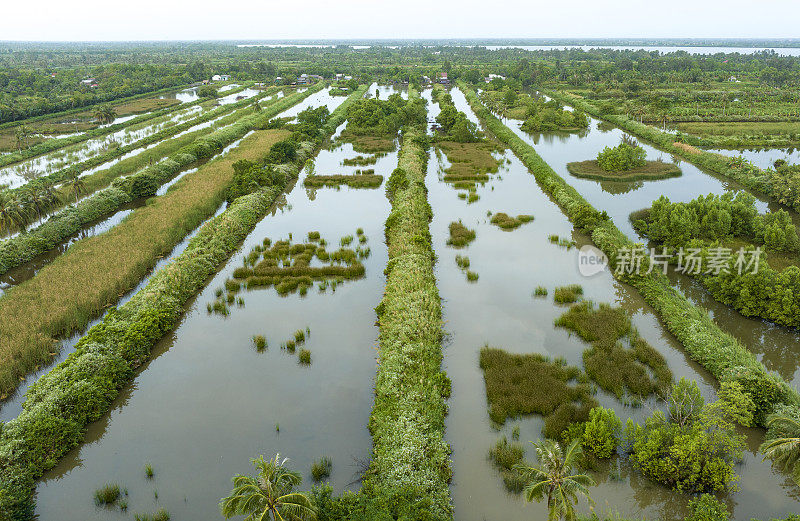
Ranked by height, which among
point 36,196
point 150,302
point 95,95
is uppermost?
point 95,95

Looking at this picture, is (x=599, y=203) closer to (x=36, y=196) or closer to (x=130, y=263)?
(x=130, y=263)

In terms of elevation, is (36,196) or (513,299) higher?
(36,196)

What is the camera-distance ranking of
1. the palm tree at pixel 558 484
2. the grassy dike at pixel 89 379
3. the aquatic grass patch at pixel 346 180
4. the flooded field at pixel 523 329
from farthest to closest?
1. the aquatic grass patch at pixel 346 180
2. the grassy dike at pixel 89 379
3. the flooded field at pixel 523 329
4. the palm tree at pixel 558 484

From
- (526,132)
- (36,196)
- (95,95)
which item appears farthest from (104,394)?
(95,95)

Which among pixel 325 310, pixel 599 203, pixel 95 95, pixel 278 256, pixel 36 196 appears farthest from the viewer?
pixel 95 95

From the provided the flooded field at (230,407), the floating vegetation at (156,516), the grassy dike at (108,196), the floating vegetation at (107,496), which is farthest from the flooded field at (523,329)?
the grassy dike at (108,196)

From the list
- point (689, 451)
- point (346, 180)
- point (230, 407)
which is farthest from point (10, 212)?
point (689, 451)

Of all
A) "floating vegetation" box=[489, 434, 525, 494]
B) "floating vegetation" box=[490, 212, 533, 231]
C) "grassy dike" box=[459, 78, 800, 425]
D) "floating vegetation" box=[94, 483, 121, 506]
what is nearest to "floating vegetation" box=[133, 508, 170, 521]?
"floating vegetation" box=[94, 483, 121, 506]

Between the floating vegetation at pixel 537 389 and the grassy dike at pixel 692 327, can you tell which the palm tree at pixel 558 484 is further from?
the grassy dike at pixel 692 327
